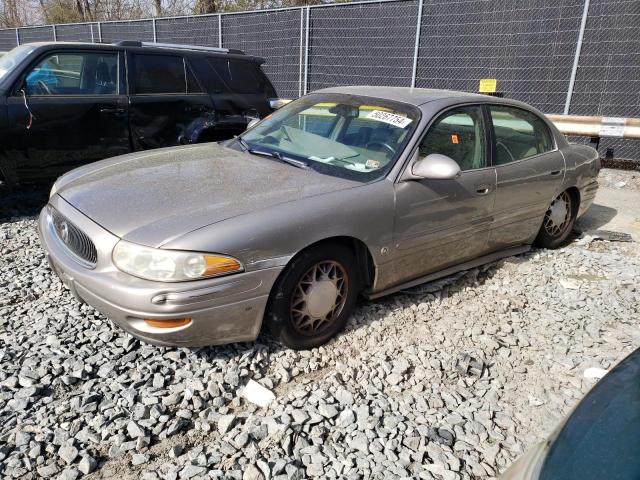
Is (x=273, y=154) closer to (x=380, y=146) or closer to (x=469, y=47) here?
(x=380, y=146)

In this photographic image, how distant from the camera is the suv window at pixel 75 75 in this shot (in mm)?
5230

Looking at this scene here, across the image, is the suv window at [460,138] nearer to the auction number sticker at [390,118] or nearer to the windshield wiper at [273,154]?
the auction number sticker at [390,118]

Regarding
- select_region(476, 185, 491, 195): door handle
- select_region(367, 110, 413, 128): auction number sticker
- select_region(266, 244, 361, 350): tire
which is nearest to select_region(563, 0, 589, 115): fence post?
select_region(476, 185, 491, 195): door handle

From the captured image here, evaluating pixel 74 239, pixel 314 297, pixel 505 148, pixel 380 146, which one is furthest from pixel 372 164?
pixel 74 239

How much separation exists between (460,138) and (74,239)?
9.24 ft

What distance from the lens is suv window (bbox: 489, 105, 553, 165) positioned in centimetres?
421

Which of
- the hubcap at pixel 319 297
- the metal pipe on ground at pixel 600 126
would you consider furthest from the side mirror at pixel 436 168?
the metal pipe on ground at pixel 600 126

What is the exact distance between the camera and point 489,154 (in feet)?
13.4

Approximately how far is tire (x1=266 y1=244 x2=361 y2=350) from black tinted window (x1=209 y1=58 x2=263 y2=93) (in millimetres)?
4108

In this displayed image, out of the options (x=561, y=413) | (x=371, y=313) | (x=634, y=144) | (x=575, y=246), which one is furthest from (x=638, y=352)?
(x=634, y=144)

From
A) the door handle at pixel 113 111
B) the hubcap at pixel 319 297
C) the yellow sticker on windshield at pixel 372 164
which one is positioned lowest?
the hubcap at pixel 319 297

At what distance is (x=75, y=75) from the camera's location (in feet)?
18.0

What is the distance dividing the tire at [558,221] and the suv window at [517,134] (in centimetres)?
58

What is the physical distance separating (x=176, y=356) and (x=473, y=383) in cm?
178
